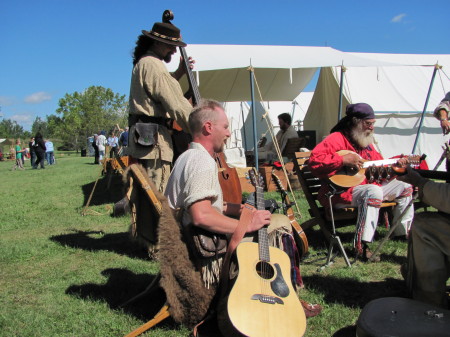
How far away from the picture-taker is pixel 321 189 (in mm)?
4281

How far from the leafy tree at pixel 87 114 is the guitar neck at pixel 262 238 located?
53199mm

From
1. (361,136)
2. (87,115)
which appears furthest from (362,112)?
(87,115)

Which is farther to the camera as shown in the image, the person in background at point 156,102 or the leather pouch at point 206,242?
the person in background at point 156,102

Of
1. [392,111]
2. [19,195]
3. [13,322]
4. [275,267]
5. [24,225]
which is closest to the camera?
[275,267]

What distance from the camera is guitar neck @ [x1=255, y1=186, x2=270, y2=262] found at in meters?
2.40

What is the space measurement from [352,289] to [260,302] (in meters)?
1.47

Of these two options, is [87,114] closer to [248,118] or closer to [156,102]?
[248,118]

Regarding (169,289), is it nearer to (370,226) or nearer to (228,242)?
(228,242)

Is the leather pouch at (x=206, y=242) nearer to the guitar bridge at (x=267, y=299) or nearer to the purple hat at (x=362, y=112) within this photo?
the guitar bridge at (x=267, y=299)

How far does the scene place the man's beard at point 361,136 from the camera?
164 inches

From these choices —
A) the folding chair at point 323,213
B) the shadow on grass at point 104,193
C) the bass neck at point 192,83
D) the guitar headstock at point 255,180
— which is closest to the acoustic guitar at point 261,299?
the guitar headstock at point 255,180

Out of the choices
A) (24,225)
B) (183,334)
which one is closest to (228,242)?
(183,334)

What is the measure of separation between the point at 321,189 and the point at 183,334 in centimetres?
230

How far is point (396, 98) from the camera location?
1152 centimetres
